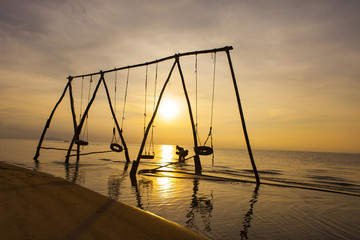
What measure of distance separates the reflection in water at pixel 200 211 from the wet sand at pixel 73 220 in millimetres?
1294

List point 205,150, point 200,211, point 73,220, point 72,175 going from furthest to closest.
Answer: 1. point 205,150
2. point 72,175
3. point 200,211
4. point 73,220

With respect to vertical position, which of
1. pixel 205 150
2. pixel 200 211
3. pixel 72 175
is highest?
pixel 205 150

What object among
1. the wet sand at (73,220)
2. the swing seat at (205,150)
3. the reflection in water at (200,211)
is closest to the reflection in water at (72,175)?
the wet sand at (73,220)

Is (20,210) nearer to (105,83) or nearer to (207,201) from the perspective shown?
(207,201)

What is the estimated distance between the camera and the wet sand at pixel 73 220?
3.20m

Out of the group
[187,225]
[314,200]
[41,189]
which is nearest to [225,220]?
[187,225]

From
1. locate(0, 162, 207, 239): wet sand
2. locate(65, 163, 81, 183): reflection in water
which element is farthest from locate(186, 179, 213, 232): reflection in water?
locate(65, 163, 81, 183): reflection in water

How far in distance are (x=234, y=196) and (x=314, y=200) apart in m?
3.40

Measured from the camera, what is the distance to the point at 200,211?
6.45 m

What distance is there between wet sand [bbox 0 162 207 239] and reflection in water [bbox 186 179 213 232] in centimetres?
129

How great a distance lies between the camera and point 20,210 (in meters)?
4.01

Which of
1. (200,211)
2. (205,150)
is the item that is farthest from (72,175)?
(200,211)

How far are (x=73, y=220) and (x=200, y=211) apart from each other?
12.2 ft

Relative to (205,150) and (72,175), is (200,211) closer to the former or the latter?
(205,150)
